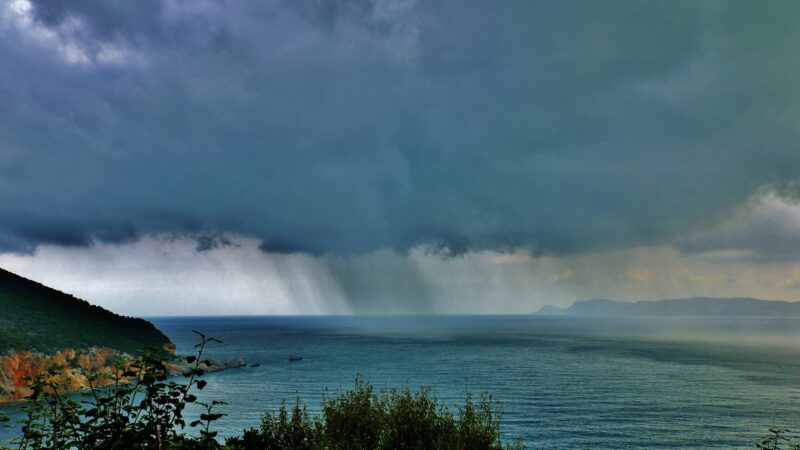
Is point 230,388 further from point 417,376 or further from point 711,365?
point 711,365

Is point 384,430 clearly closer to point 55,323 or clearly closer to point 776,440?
point 776,440

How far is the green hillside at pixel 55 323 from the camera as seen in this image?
333 feet

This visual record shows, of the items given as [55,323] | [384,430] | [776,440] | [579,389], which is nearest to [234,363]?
[55,323]

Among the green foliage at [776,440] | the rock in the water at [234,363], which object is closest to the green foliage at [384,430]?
the green foliage at [776,440]

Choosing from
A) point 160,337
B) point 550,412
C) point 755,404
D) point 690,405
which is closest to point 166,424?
point 550,412

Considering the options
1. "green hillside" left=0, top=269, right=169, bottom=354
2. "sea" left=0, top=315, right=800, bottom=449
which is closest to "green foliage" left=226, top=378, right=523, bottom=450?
"sea" left=0, top=315, right=800, bottom=449

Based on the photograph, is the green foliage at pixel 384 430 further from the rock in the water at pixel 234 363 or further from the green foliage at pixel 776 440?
the rock in the water at pixel 234 363

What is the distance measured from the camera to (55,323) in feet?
391

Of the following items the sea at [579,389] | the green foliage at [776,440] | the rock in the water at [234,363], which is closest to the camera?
the green foliage at [776,440]

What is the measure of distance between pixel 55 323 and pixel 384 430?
433 feet

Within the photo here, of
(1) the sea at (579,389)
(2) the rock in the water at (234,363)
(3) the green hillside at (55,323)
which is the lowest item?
(2) the rock in the water at (234,363)

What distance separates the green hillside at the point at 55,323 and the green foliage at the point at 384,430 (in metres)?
79.8

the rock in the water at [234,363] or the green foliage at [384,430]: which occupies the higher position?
the green foliage at [384,430]

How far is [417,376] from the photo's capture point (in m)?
116
